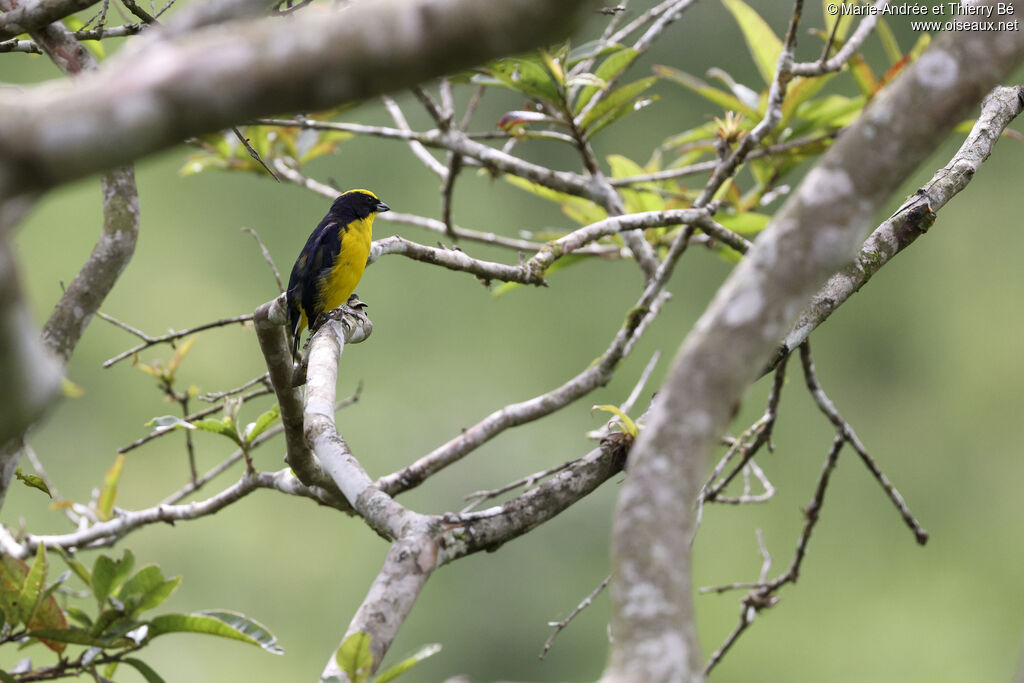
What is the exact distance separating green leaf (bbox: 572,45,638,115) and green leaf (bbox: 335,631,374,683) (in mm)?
1744

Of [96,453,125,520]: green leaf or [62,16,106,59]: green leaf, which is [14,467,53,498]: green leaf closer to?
[96,453,125,520]: green leaf

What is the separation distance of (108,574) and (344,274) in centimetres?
132

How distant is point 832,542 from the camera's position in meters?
8.33

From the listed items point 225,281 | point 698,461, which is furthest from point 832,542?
point 698,461

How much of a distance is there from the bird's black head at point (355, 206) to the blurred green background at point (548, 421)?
9.67ft

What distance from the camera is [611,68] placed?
2467 millimetres

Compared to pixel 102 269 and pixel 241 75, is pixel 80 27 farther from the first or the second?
pixel 241 75

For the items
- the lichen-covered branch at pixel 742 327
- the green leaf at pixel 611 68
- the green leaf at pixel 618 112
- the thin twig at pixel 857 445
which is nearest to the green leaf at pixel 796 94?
the green leaf at pixel 618 112

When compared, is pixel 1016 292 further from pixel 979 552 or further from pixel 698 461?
pixel 698 461

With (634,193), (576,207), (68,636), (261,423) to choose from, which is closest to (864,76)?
(634,193)

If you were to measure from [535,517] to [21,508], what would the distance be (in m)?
8.42

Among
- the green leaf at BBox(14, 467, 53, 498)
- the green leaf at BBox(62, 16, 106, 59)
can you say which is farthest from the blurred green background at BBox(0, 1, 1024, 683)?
the green leaf at BBox(14, 467, 53, 498)

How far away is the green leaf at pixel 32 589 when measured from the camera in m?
1.65

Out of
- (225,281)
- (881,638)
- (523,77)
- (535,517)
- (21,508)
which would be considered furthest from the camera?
(225,281)
